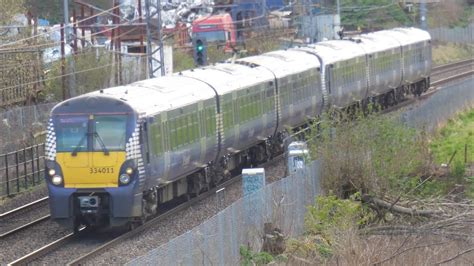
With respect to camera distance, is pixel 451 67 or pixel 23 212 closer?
pixel 23 212

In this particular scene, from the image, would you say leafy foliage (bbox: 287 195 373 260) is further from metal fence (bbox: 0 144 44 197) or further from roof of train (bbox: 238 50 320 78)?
roof of train (bbox: 238 50 320 78)

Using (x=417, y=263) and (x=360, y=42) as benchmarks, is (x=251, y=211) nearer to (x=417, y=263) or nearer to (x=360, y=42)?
(x=417, y=263)

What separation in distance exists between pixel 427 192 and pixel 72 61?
1454 cm

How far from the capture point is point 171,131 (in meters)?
22.7

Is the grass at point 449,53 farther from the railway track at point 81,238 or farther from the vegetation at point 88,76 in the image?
the railway track at point 81,238

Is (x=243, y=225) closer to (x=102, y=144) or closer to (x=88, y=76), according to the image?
(x=102, y=144)

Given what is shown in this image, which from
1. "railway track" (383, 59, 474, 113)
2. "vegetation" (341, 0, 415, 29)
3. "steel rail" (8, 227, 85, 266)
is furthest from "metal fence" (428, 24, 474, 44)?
"steel rail" (8, 227, 85, 266)

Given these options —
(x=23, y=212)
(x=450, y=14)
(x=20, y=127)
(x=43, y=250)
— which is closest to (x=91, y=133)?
(x=43, y=250)

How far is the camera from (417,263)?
16062 mm

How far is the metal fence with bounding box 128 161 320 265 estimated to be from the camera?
1385 cm

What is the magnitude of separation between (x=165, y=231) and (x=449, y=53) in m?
58.5

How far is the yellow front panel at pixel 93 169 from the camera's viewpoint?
67.8 ft

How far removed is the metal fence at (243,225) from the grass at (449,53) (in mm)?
53903

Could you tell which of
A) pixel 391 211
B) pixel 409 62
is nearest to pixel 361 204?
pixel 391 211
